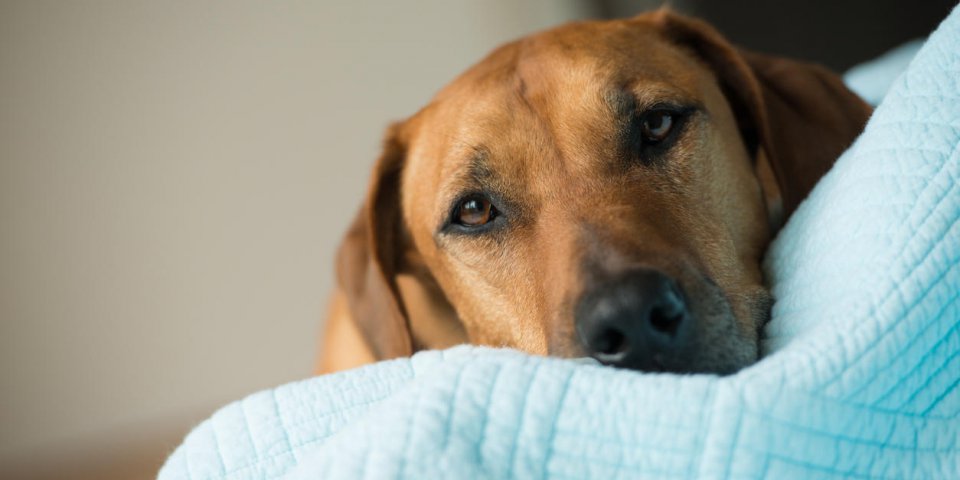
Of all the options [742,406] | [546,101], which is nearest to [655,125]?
[546,101]

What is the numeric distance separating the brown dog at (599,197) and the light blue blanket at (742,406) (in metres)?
0.21

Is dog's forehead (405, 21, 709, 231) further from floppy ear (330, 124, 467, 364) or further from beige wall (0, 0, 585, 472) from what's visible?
beige wall (0, 0, 585, 472)

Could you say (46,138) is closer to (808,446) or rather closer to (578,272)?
(578,272)

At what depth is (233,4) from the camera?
4.16 m

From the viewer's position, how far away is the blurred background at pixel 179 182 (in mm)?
3943

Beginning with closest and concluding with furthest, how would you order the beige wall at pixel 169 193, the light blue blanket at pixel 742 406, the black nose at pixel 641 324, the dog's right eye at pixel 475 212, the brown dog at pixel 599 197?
1. the light blue blanket at pixel 742 406
2. the black nose at pixel 641 324
3. the brown dog at pixel 599 197
4. the dog's right eye at pixel 475 212
5. the beige wall at pixel 169 193

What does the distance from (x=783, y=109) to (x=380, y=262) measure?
108 centimetres

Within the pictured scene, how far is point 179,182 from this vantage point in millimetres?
4188

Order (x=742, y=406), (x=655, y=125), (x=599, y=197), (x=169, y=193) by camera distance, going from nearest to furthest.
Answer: (x=742, y=406)
(x=599, y=197)
(x=655, y=125)
(x=169, y=193)

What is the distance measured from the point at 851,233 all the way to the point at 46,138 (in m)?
3.81

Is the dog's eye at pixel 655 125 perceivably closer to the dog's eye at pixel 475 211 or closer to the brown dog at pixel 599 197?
the brown dog at pixel 599 197

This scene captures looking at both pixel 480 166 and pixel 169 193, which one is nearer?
pixel 480 166

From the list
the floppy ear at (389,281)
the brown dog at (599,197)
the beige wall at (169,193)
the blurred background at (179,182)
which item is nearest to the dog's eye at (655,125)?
the brown dog at (599,197)

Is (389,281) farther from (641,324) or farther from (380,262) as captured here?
(641,324)
